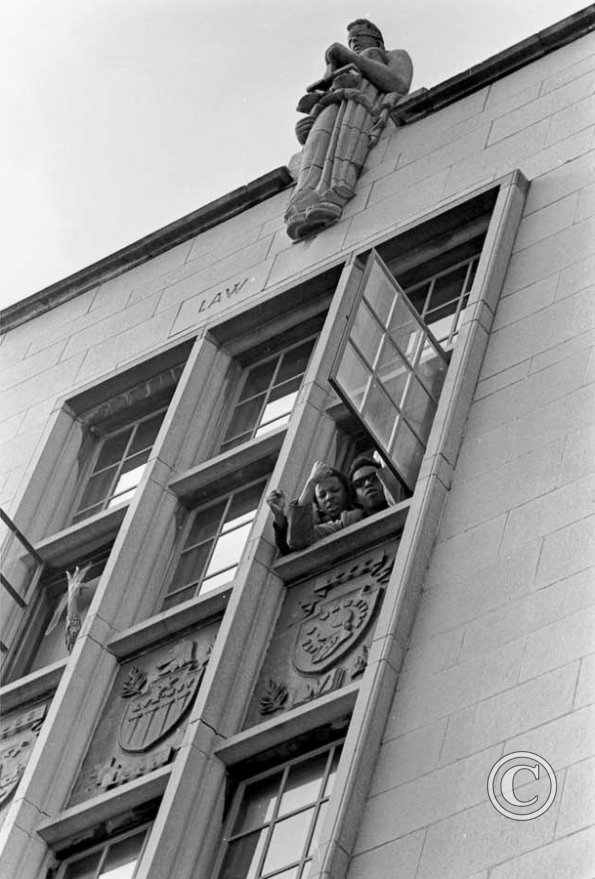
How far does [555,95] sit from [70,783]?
26.0 feet

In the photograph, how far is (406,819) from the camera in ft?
40.4

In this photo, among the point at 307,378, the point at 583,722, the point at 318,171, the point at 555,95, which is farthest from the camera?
the point at 318,171

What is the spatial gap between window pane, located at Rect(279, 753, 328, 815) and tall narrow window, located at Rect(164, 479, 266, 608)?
288 cm

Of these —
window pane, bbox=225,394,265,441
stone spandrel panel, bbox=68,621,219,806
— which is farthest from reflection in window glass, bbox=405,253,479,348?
stone spandrel panel, bbox=68,621,219,806

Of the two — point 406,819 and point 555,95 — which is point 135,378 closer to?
point 555,95

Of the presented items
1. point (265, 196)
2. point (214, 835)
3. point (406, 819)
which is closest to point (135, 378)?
point (265, 196)

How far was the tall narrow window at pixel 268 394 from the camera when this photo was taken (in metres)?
18.5

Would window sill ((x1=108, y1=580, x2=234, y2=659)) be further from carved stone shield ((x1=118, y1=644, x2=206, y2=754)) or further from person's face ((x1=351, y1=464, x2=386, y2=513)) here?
person's face ((x1=351, y1=464, x2=386, y2=513))

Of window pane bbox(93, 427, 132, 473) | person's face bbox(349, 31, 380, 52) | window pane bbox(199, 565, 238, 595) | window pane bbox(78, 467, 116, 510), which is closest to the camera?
window pane bbox(199, 565, 238, 595)

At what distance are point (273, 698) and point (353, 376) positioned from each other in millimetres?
2453

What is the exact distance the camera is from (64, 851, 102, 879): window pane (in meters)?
14.6

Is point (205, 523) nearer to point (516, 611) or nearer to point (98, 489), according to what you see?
point (98, 489)

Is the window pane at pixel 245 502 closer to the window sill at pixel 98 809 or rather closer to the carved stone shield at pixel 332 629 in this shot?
the carved stone shield at pixel 332 629

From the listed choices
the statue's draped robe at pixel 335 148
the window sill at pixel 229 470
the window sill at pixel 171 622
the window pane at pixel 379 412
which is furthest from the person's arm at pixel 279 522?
the statue's draped robe at pixel 335 148
